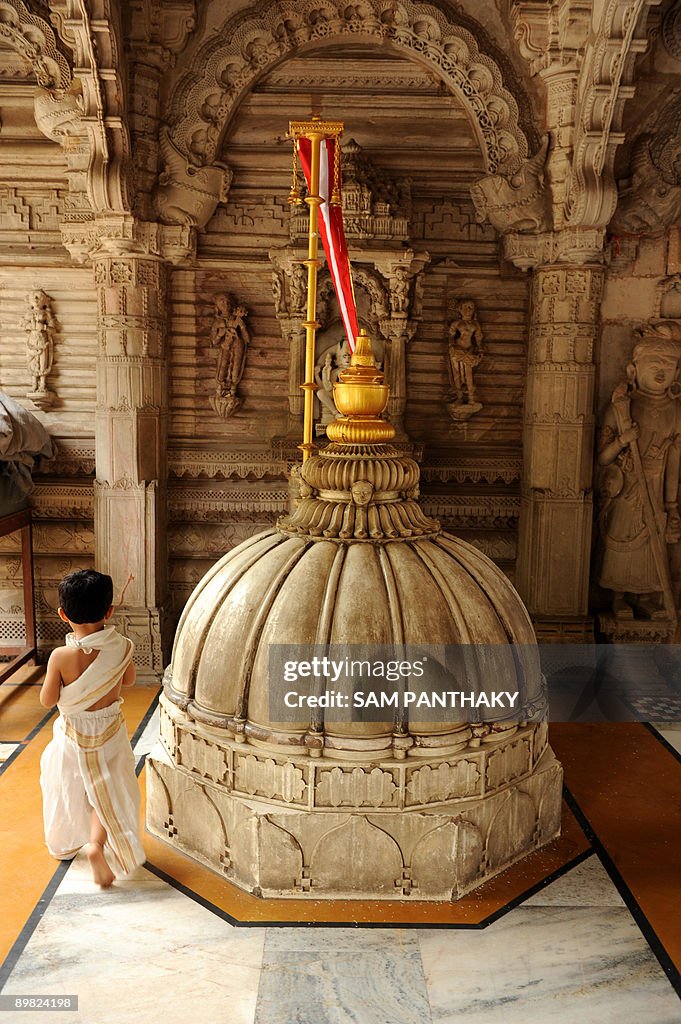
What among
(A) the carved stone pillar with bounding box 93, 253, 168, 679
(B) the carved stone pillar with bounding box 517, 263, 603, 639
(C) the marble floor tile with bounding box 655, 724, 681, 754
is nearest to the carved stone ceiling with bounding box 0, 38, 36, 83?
(A) the carved stone pillar with bounding box 93, 253, 168, 679

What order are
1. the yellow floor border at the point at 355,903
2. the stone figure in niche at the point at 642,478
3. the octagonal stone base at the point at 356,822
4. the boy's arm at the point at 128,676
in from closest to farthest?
the yellow floor border at the point at 355,903, the octagonal stone base at the point at 356,822, the boy's arm at the point at 128,676, the stone figure in niche at the point at 642,478

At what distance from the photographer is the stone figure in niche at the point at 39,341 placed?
789 cm

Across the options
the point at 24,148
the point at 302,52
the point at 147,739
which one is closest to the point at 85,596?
the point at 147,739

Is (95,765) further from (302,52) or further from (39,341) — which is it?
(302,52)

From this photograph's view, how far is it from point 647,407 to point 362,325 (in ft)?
8.46

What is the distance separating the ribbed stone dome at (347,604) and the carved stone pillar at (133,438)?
103 inches

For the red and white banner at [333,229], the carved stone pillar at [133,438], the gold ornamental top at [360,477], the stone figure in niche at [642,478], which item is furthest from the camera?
the stone figure in niche at [642,478]

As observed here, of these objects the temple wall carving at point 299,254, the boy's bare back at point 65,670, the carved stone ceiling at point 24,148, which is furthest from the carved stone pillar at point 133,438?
the boy's bare back at point 65,670

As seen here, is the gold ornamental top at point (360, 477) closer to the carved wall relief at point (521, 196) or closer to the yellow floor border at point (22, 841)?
the yellow floor border at point (22, 841)

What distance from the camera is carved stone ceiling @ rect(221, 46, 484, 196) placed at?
756 cm

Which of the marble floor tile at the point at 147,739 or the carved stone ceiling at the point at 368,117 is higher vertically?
the carved stone ceiling at the point at 368,117

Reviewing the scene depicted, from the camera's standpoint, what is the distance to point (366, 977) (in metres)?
3.89

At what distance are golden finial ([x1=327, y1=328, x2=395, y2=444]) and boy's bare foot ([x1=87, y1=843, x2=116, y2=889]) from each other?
2.51 metres

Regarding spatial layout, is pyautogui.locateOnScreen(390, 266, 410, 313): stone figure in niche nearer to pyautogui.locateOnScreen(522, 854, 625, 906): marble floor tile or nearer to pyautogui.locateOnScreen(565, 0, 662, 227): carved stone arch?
pyautogui.locateOnScreen(565, 0, 662, 227): carved stone arch
